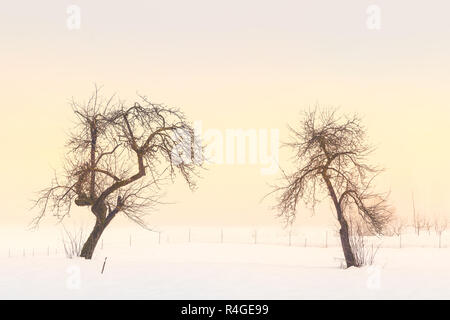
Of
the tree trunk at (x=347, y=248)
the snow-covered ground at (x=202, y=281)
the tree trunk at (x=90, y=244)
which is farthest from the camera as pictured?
the tree trunk at (x=347, y=248)

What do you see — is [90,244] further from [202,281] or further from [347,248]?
[347,248]

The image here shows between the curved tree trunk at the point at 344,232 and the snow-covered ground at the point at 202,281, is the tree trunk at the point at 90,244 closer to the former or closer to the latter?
the snow-covered ground at the point at 202,281

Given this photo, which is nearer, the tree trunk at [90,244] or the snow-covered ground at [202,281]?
the snow-covered ground at [202,281]

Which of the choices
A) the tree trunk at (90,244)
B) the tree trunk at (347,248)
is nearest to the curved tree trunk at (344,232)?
the tree trunk at (347,248)

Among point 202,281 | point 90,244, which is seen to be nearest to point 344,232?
point 202,281

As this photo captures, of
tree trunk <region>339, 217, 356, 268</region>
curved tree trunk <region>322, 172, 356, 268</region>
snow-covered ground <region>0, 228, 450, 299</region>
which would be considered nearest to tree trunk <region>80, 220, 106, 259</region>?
snow-covered ground <region>0, 228, 450, 299</region>

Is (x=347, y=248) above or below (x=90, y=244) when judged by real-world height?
below

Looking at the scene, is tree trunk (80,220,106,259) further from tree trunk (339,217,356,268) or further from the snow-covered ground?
tree trunk (339,217,356,268)

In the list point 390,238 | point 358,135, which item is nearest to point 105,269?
point 358,135

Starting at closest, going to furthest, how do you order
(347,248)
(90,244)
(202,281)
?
(202,281), (90,244), (347,248)

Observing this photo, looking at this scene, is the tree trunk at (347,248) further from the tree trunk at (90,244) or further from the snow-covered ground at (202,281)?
the tree trunk at (90,244)

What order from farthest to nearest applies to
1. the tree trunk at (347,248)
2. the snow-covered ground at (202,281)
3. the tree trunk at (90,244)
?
the tree trunk at (347,248), the tree trunk at (90,244), the snow-covered ground at (202,281)
